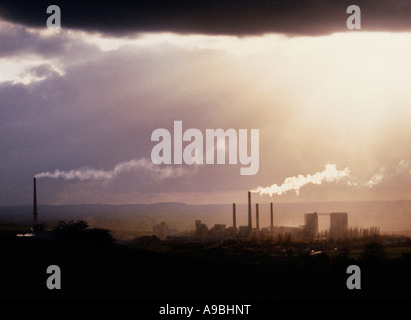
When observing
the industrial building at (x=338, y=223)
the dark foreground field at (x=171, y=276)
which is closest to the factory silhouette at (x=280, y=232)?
the industrial building at (x=338, y=223)

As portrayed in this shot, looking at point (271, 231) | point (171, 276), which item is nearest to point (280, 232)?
point (271, 231)

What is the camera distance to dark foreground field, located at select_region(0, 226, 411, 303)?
30438mm

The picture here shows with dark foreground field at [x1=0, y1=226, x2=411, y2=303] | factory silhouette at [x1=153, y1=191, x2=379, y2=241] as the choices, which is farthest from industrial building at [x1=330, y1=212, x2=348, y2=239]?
dark foreground field at [x1=0, y1=226, x2=411, y2=303]

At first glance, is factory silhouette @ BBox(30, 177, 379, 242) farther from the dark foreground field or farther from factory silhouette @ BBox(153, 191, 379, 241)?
the dark foreground field

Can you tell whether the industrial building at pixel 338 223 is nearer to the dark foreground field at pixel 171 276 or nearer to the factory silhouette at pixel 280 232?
the factory silhouette at pixel 280 232

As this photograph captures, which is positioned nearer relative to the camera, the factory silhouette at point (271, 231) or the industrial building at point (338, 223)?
the factory silhouette at point (271, 231)

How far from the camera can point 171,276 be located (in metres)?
34.7

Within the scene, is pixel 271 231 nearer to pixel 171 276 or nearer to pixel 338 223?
pixel 338 223

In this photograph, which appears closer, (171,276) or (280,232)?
(171,276)

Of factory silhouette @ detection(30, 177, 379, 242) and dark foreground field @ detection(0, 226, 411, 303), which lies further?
factory silhouette @ detection(30, 177, 379, 242)

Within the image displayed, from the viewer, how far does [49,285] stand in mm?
30953

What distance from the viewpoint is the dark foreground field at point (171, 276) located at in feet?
99.9
